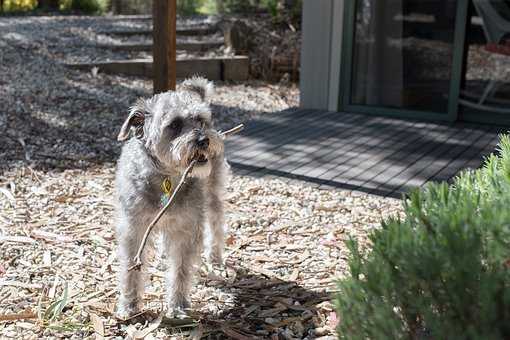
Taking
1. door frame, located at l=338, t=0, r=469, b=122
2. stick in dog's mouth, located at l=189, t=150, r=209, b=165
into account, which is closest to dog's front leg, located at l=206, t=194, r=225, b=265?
stick in dog's mouth, located at l=189, t=150, r=209, b=165

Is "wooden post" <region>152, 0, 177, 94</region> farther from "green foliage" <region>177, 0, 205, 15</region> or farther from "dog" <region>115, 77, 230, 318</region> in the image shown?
"green foliage" <region>177, 0, 205, 15</region>

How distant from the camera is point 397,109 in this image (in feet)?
29.8

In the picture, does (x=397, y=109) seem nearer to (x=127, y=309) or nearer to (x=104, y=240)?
(x=104, y=240)

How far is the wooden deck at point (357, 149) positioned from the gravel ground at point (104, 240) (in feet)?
1.32

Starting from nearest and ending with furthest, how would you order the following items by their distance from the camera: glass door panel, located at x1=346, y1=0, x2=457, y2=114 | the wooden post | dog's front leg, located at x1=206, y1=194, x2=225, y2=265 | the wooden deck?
dog's front leg, located at x1=206, y1=194, x2=225, y2=265 < the wooden post < the wooden deck < glass door panel, located at x1=346, y1=0, x2=457, y2=114

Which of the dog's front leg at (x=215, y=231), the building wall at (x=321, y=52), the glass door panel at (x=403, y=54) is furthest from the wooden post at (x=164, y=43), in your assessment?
the glass door panel at (x=403, y=54)

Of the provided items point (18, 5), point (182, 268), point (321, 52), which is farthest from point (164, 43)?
point (18, 5)

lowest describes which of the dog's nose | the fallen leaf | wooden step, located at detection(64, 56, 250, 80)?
the fallen leaf

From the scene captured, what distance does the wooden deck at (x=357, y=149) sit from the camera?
6270mm

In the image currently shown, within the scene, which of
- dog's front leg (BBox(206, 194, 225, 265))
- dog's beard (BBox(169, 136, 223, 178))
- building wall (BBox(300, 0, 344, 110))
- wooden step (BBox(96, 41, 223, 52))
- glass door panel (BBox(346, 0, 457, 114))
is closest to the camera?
dog's beard (BBox(169, 136, 223, 178))

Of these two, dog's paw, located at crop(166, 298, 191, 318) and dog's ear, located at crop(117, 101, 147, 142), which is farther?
dog's paw, located at crop(166, 298, 191, 318)

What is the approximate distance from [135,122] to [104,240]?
1.49 meters

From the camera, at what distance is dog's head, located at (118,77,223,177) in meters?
3.24

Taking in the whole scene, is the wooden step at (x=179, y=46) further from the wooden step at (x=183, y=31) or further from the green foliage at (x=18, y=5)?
the green foliage at (x=18, y=5)
